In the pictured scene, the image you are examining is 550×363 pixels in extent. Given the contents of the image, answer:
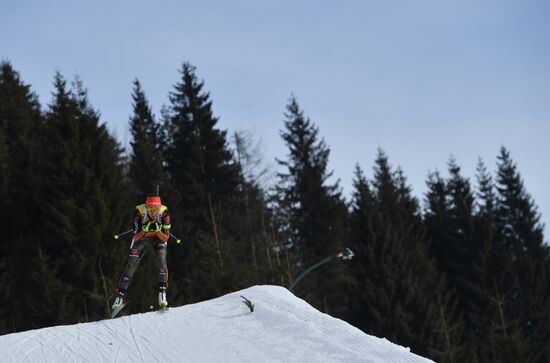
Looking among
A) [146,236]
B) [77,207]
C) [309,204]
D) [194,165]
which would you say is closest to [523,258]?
[309,204]

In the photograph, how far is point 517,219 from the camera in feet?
148

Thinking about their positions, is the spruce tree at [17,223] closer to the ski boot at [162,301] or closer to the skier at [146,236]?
the skier at [146,236]

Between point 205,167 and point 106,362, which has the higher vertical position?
point 205,167

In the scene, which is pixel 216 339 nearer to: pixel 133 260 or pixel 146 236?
pixel 133 260

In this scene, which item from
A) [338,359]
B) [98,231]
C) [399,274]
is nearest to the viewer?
[338,359]

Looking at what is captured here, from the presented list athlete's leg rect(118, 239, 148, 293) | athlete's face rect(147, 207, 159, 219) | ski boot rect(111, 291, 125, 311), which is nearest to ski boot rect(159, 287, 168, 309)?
athlete's leg rect(118, 239, 148, 293)

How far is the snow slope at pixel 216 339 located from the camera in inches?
362

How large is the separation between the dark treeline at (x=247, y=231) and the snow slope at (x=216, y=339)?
5.59 m

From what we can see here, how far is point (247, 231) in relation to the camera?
36844 millimetres

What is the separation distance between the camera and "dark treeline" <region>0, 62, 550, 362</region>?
74.1 ft

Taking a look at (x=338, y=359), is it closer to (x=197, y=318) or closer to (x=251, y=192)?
(x=197, y=318)

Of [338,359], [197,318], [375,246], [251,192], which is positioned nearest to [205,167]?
[251,192]

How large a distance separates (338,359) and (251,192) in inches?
1198

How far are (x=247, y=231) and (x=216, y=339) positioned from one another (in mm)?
26793
